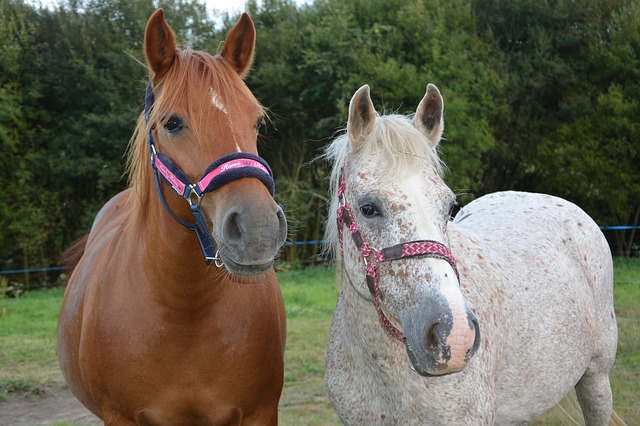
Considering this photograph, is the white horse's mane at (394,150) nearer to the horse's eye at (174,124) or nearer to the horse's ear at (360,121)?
the horse's ear at (360,121)

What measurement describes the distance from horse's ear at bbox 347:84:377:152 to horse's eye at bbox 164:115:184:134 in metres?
0.61

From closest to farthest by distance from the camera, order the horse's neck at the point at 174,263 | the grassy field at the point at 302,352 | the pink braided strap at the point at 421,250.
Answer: the pink braided strap at the point at 421,250, the horse's neck at the point at 174,263, the grassy field at the point at 302,352

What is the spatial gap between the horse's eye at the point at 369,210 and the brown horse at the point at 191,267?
302 millimetres

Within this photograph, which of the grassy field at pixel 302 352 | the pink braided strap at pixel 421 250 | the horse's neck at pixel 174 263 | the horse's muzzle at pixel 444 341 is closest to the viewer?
the horse's muzzle at pixel 444 341

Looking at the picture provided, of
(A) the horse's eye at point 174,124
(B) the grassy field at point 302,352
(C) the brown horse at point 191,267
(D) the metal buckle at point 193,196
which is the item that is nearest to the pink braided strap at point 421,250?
(C) the brown horse at point 191,267

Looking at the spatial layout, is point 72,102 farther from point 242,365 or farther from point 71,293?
point 242,365

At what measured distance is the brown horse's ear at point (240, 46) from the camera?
2.65 m

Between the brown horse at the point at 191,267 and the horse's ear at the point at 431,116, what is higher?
the horse's ear at the point at 431,116

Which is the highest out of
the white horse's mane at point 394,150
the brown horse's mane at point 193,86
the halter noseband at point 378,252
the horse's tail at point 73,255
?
the brown horse's mane at point 193,86

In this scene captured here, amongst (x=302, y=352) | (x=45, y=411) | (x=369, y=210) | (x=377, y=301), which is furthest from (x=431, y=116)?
(x=302, y=352)

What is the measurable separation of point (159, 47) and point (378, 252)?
3.74ft

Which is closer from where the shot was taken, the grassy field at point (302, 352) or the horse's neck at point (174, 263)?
the horse's neck at point (174, 263)

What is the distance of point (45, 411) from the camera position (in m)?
5.14

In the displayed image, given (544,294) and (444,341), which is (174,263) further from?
(544,294)
